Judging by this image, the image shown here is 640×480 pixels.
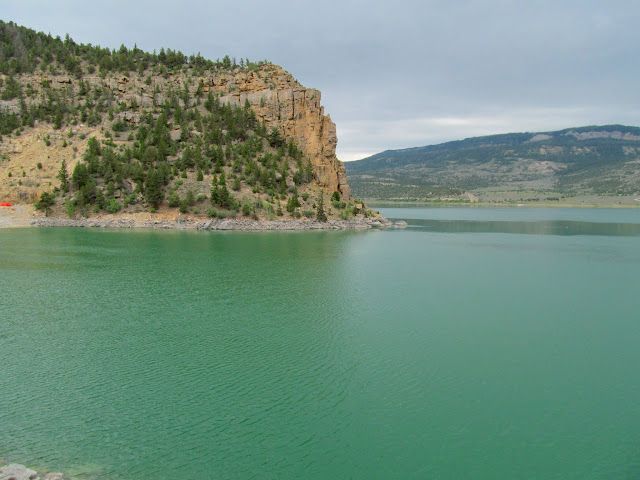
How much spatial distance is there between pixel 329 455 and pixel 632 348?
39.6 feet

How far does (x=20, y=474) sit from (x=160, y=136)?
58945 millimetres

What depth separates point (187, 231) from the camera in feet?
167

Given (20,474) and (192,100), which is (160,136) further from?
(20,474)

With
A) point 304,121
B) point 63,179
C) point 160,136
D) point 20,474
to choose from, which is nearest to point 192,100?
point 160,136

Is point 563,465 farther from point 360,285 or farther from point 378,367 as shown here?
→ point 360,285

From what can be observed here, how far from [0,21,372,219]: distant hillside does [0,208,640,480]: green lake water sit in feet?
98.0

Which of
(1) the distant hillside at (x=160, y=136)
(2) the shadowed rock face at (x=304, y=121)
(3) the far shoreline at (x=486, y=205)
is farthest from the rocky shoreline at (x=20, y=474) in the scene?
(3) the far shoreline at (x=486, y=205)

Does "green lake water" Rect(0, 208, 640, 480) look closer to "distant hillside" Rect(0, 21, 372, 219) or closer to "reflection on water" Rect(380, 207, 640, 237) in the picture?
"distant hillside" Rect(0, 21, 372, 219)

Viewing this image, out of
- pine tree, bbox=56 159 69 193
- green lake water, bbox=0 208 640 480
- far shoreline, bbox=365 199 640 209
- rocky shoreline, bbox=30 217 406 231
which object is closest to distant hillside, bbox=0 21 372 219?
pine tree, bbox=56 159 69 193

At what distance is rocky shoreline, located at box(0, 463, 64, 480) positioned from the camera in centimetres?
742

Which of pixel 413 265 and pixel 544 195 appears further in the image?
pixel 544 195

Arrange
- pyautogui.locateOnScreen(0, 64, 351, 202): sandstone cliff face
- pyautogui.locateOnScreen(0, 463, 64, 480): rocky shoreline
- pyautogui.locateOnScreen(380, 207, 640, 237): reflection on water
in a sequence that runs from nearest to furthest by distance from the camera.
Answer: pyautogui.locateOnScreen(0, 463, 64, 480): rocky shoreline → pyautogui.locateOnScreen(380, 207, 640, 237): reflection on water → pyautogui.locateOnScreen(0, 64, 351, 202): sandstone cliff face

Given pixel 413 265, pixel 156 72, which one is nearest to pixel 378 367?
pixel 413 265

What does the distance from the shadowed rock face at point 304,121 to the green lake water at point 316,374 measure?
37937 mm
